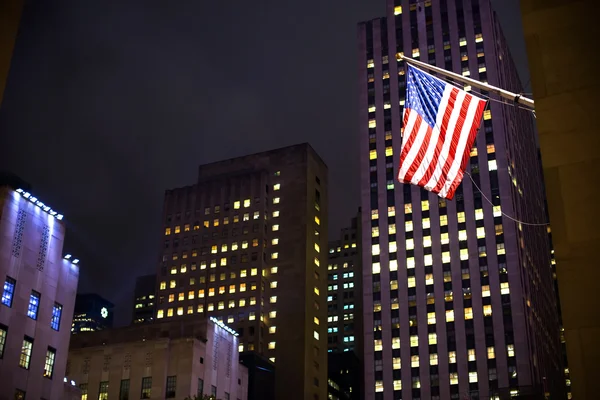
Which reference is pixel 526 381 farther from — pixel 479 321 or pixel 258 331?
pixel 258 331

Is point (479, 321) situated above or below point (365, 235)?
below

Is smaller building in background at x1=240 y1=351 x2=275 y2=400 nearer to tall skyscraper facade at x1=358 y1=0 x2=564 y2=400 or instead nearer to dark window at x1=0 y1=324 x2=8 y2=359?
tall skyscraper facade at x1=358 y1=0 x2=564 y2=400

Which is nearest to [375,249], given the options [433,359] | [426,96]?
[433,359]

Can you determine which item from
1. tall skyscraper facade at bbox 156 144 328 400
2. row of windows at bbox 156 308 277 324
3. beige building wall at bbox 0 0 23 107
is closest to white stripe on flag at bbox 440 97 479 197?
beige building wall at bbox 0 0 23 107

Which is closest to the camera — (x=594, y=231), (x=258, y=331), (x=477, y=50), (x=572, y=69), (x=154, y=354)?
(x=594, y=231)

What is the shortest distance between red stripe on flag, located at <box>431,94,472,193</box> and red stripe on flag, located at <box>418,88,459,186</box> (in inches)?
14.5

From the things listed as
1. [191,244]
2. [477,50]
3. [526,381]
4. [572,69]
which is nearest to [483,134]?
[477,50]

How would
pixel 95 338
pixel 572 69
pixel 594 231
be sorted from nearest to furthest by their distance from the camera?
pixel 594 231 < pixel 572 69 < pixel 95 338

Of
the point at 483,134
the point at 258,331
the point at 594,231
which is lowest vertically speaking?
the point at 594,231

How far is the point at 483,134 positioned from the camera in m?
164

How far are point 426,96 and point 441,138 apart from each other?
190 centimetres

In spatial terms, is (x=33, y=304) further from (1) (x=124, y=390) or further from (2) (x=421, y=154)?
(2) (x=421, y=154)

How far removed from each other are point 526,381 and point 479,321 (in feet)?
47.0

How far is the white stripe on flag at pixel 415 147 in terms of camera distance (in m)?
30.7
